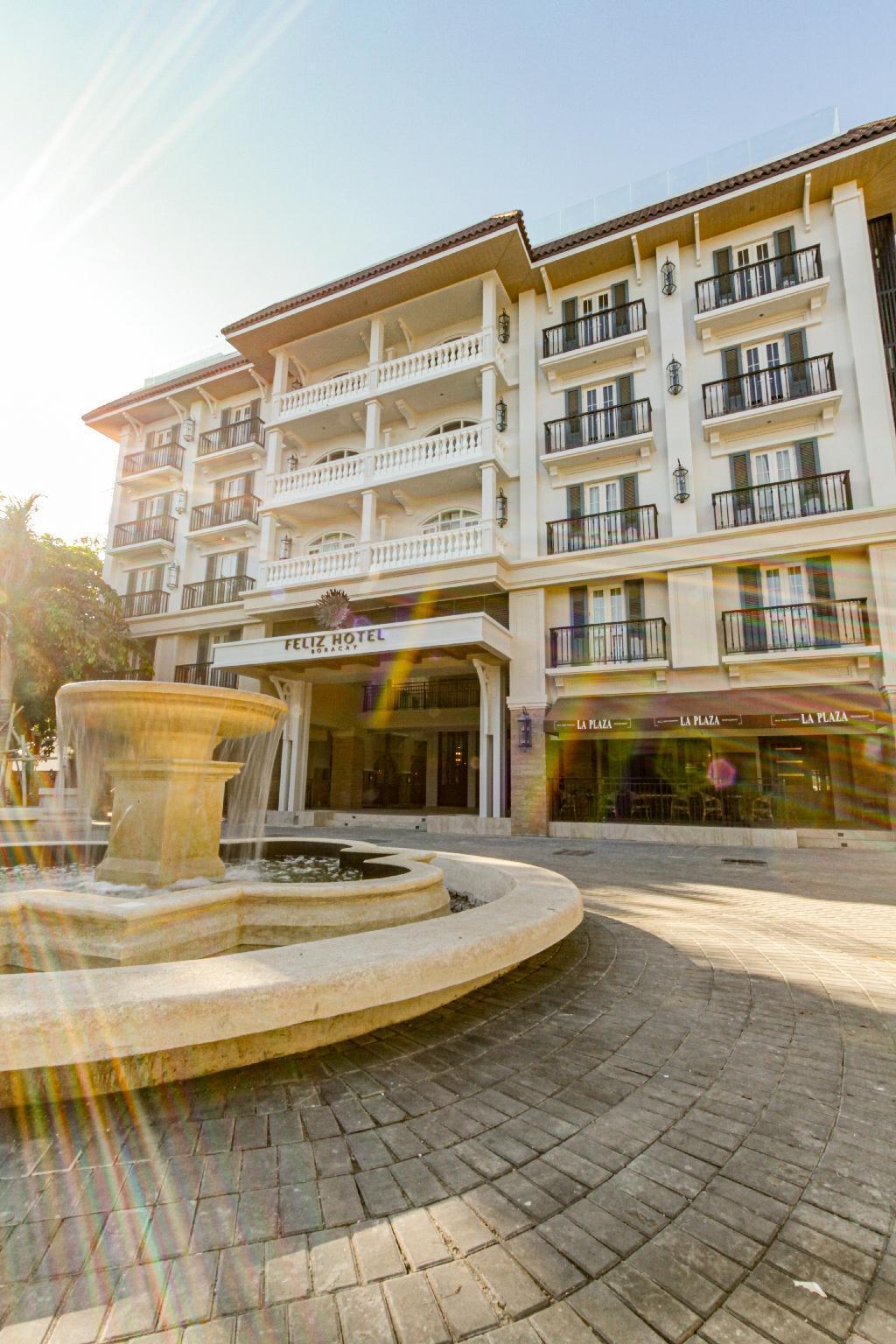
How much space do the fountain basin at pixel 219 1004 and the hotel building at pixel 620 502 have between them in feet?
39.6

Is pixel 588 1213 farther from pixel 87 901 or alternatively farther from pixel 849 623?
pixel 849 623

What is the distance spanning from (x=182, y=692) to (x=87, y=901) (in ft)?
5.31

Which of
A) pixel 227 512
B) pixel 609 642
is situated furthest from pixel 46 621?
pixel 609 642

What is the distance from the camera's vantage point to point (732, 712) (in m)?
14.0

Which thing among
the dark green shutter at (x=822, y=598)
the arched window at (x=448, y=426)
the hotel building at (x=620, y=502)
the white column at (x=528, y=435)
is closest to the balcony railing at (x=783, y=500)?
the hotel building at (x=620, y=502)

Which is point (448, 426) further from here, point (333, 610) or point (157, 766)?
point (157, 766)

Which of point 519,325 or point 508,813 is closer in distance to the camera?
point 508,813

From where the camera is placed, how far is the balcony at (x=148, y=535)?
78.5 feet

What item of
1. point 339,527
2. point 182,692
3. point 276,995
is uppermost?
point 339,527

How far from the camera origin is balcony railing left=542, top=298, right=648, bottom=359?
56.4ft

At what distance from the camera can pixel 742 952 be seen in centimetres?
455

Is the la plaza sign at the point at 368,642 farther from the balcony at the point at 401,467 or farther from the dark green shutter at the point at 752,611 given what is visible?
the dark green shutter at the point at 752,611

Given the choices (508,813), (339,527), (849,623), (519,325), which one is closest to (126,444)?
(339,527)

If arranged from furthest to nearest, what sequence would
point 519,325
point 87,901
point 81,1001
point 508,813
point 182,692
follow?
1. point 519,325
2. point 508,813
3. point 182,692
4. point 87,901
5. point 81,1001
